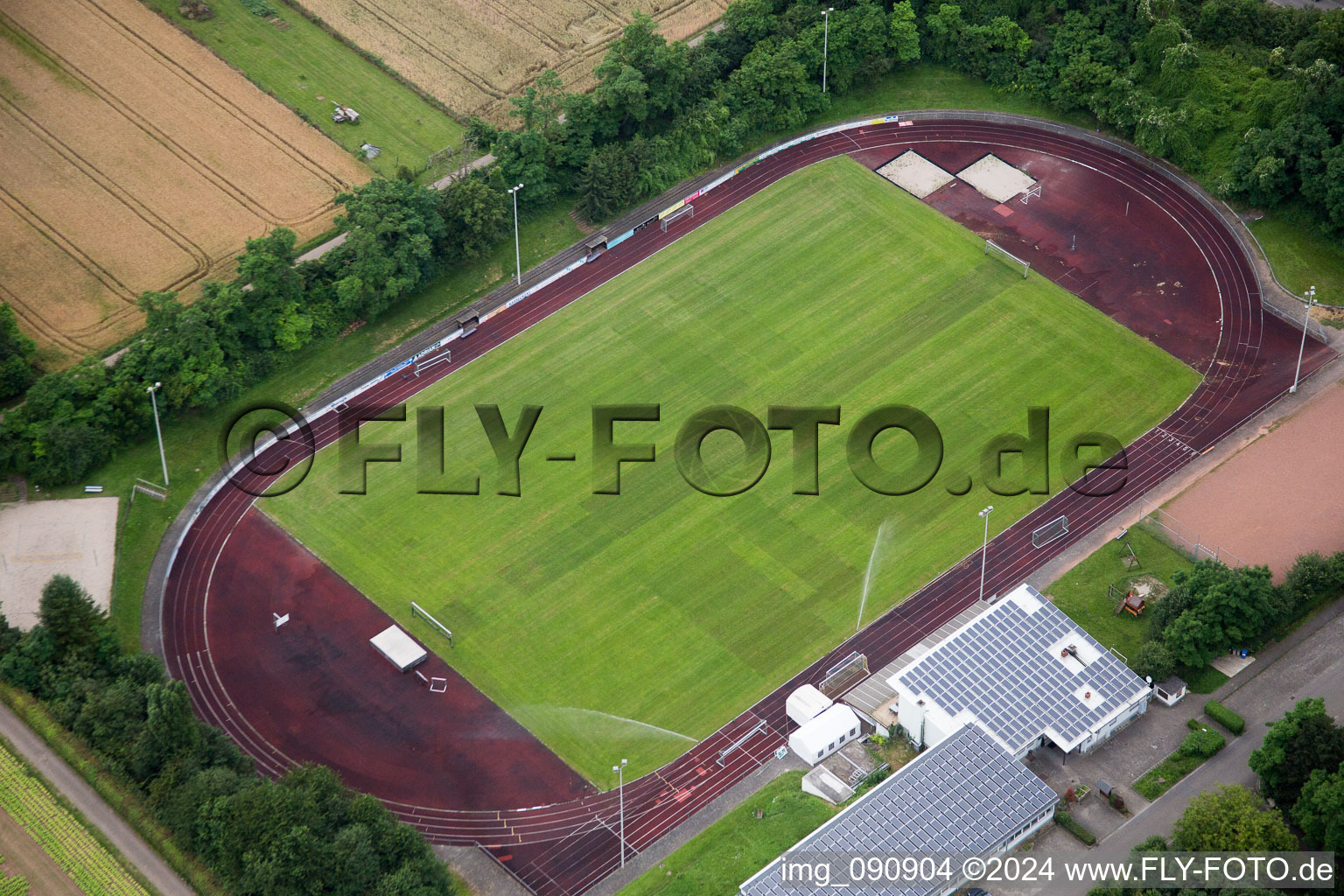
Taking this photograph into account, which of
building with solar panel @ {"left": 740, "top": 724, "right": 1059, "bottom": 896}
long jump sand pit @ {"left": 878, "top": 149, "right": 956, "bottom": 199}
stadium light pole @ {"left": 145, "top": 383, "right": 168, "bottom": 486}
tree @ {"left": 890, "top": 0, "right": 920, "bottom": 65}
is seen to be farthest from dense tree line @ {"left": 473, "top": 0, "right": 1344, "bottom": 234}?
building with solar panel @ {"left": 740, "top": 724, "right": 1059, "bottom": 896}

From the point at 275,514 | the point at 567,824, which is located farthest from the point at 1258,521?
the point at 275,514

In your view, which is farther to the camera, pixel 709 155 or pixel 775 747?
pixel 709 155

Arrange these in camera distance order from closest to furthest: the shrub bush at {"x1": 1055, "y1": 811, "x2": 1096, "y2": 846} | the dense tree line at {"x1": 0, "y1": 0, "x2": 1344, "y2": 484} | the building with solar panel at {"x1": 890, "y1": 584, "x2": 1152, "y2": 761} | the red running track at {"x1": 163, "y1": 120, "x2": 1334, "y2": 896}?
the shrub bush at {"x1": 1055, "y1": 811, "x2": 1096, "y2": 846} < the red running track at {"x1": 163, "y1": 120, "x2": 1334, "y2": 896} < the building with solar panel at {"x1": 890, "y1": 584, "x2": 1152, "y2": 761} < the dense tree line at {"x1": 0, "y1": 0, "x2": 1344, "y2": 484}

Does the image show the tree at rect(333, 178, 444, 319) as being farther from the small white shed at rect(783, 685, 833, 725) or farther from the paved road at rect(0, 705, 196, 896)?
the small white shed at rect(783, 685, 833, 725)

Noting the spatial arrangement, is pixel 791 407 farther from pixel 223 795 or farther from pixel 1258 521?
pixel 223 795

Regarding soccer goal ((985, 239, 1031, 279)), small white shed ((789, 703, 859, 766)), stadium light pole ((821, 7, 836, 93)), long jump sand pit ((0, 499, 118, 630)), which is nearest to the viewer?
small white shed ((789, 703, 859, 766))

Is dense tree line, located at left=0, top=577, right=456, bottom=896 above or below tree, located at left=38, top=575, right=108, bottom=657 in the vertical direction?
below

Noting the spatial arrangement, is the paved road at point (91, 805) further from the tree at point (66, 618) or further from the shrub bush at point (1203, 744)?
the shrub bush at point (1203, 744)
